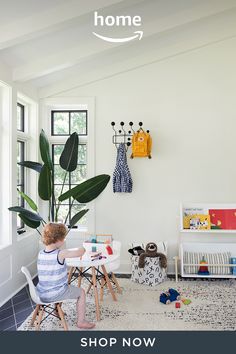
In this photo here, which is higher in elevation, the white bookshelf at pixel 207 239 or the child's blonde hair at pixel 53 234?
the child's blonde hair at pixel 53 234

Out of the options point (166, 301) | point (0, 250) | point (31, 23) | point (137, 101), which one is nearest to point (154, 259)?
point (166, 301)

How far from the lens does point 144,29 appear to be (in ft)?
12.2

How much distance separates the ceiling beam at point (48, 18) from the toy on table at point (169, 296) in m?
2.91

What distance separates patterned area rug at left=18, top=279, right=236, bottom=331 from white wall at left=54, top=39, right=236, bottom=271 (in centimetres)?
83

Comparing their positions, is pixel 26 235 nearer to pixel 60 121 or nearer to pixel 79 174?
pixel 79 174

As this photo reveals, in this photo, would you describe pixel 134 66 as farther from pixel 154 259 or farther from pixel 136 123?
pixel 154 259

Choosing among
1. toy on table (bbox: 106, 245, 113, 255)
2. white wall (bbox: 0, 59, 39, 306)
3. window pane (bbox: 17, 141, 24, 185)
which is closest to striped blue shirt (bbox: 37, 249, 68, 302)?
toy on table (bbox: 106, 245, 113, 255)

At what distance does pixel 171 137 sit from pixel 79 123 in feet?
4.43

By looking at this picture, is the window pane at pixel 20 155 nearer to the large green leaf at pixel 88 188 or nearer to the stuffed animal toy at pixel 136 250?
the large green leaf at pixel 88 188

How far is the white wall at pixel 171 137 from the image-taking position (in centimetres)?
438

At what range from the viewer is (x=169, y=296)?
337 centimetres

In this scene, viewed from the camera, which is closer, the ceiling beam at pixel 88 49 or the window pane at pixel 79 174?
the ceiling beam at pixel 88 49

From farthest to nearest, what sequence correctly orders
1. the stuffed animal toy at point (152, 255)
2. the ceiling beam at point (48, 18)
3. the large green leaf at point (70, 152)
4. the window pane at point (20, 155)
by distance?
the window pane at point (20, 155) < the stuffed animal toy at point (152, 255) < the large green leaf at point (70, 152) < the ceiling beam at point (48, 18)

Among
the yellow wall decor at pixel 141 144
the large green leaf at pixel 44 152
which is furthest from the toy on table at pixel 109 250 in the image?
the yellow wall decor at pixel 141 144
